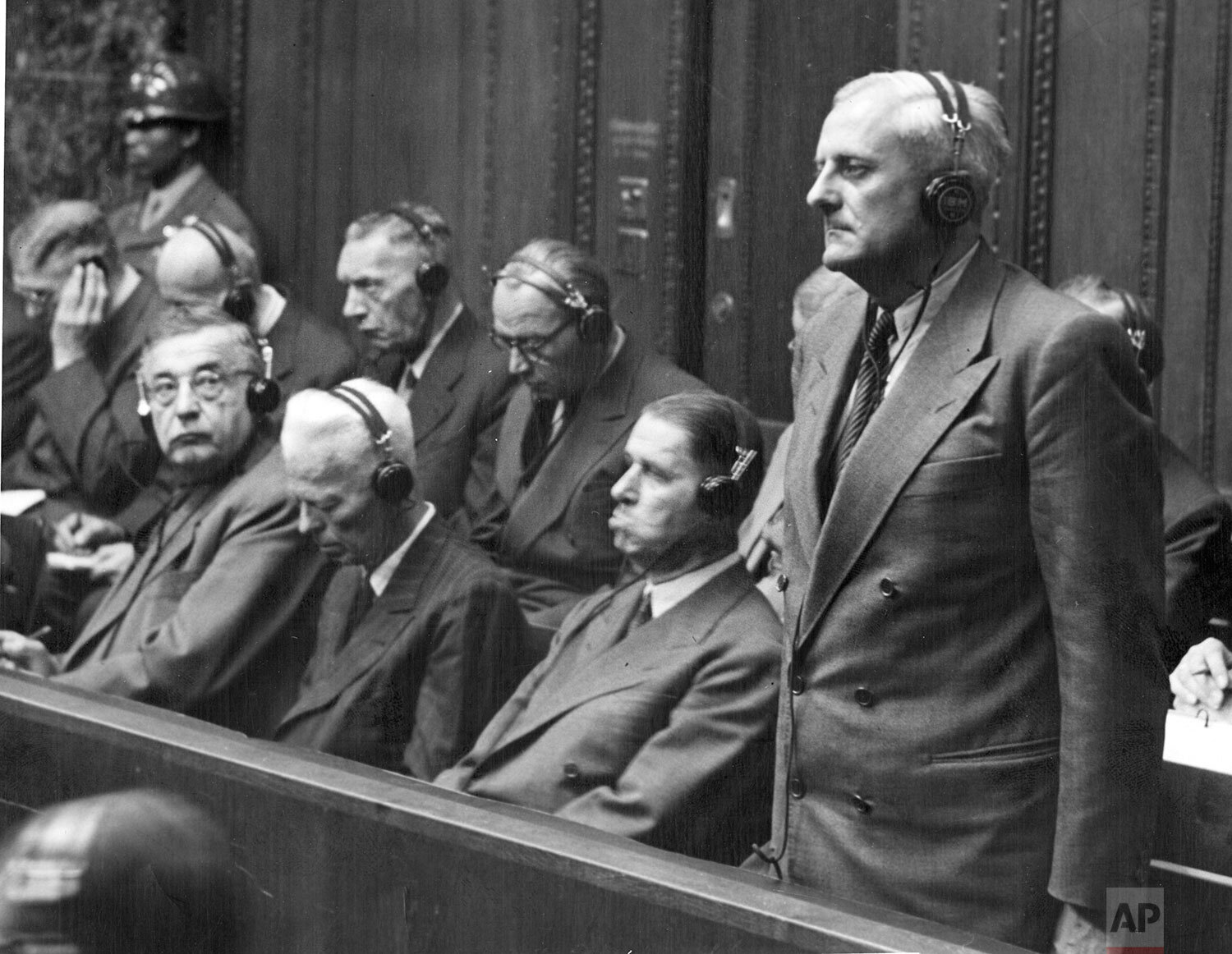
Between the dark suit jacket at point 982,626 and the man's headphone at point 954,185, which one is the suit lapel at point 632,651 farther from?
the man's headphone at point 954,185

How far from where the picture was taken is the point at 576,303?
14.1 ft

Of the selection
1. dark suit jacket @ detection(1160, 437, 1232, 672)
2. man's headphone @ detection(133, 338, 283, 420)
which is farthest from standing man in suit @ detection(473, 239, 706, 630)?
dark suit jacket @ detection(1160, 437, 1232, 672)

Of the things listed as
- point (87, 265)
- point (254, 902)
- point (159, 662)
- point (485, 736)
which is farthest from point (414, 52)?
point (254, 902)

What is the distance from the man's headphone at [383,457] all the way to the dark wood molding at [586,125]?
1.91 m

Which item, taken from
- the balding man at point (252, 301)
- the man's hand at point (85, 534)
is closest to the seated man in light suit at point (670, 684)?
the balding man at point (252, 301)

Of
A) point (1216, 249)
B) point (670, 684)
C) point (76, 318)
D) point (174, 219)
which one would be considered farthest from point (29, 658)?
point (1216, 249)

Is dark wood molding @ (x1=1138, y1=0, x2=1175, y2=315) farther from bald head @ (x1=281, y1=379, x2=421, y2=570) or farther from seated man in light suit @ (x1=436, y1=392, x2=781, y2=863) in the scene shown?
bald head @ (x1=281, y1=379, x2=421, y2=570)

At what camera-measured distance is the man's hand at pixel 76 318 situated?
592cm

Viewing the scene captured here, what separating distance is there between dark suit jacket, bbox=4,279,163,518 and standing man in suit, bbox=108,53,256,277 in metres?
0.92

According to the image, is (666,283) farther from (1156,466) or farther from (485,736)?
(1156,466)

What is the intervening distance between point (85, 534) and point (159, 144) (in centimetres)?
198

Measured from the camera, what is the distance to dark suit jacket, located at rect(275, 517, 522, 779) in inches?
147

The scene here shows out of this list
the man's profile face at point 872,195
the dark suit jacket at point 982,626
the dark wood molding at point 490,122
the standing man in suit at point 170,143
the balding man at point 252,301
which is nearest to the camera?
the dark suit jacket at point 982,626

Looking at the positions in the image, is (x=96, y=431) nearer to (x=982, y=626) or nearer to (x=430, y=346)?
(x=430, y=346)
